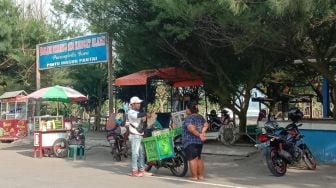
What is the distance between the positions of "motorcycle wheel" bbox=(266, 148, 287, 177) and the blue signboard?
30.1 feet

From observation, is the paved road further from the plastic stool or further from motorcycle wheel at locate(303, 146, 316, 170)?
the plastic stool

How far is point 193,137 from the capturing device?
38.3 ft

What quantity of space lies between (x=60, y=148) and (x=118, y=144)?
119 inches

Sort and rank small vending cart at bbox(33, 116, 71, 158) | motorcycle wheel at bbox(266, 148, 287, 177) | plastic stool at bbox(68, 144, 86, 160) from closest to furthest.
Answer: motorcycle wheel at bbox(266, 148, 287, 177)
plastic stool at bbox(68, 144, 86, 160)
small vending cart at bbox(33, 116, 71, 158)

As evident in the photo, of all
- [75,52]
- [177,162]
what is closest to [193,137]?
[177,162]

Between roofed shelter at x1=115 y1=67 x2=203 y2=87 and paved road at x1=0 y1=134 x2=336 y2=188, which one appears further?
roofed shelter at x1=115 y1=67 x2=203 y2=87

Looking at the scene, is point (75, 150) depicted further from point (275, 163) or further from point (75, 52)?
point (275, 163)

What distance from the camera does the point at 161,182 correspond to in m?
11.6

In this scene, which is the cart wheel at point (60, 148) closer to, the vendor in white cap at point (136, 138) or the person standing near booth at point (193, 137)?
the vendor in white cap at point (136, 138)

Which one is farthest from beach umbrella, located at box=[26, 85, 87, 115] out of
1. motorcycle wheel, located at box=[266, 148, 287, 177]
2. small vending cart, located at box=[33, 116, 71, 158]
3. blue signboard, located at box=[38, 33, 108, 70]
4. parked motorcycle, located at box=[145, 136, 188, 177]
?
motorcycle wheel, located at box=[266, 148, 287, 177]

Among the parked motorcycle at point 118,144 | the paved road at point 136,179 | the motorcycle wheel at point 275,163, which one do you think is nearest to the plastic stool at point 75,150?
the paved road at point 136,179

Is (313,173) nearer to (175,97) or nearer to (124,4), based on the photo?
(124,4)

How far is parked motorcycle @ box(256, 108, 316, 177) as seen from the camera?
1212 centimetres

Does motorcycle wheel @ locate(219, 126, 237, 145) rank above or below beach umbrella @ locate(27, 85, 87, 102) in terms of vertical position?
below
